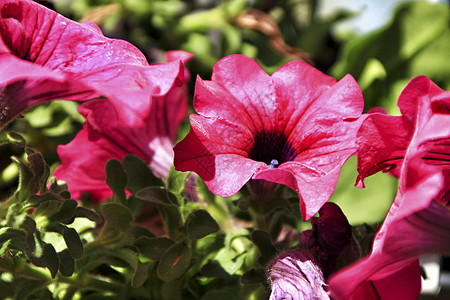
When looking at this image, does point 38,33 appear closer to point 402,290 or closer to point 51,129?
point 402,290

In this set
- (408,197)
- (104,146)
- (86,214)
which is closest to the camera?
(408,197)

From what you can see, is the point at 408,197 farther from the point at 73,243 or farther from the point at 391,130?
the point at 73,243

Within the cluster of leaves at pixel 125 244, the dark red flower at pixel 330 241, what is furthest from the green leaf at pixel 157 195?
the dark red flower at pixel 330 241

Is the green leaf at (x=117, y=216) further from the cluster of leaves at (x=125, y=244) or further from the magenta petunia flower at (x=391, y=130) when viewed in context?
the magenta petunia flower at (x=391, y=130)

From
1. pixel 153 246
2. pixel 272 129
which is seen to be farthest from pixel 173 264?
pixel 272 129

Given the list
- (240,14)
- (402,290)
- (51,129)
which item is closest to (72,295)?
(402,290)
